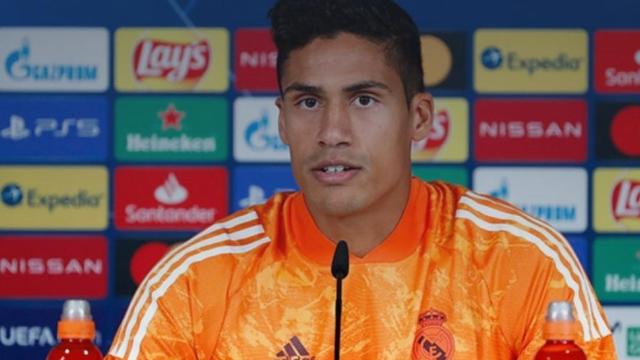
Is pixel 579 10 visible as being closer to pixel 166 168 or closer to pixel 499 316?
pixel 166 168

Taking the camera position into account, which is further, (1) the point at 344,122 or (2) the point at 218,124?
(2) the point at 218,124

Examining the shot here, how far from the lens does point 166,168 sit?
360 cm

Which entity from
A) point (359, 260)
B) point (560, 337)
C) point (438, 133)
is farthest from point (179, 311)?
point (438, 133)

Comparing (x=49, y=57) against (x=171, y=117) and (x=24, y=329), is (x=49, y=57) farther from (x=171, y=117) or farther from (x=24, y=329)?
(x=24, y=329)

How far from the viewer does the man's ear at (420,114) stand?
7.53ft

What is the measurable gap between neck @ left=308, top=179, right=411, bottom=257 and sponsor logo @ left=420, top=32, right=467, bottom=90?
134cm

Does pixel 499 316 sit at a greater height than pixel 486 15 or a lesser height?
lesser

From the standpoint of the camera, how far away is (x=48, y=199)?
3605mm

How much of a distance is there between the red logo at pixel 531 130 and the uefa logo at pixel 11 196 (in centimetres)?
112

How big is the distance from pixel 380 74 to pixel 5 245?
168 cm

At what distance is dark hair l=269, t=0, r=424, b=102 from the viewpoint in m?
2.21

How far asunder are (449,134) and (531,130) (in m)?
0.20

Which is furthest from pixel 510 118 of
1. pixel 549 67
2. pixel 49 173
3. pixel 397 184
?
pixel 397 184

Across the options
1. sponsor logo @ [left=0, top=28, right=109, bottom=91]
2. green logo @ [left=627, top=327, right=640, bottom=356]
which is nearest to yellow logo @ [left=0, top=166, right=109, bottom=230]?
sponsor logo @ [left=0, top=28, right=109, bottom=91]
